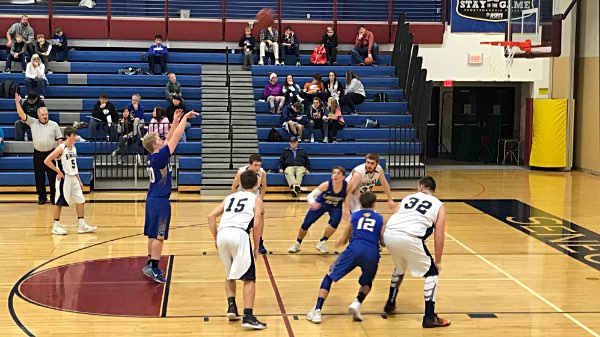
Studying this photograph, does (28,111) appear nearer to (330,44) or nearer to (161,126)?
(161,126)

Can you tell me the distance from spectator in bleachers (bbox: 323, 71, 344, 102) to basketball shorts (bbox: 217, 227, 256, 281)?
541 inches

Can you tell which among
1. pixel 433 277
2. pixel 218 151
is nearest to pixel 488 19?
pixel 218 151

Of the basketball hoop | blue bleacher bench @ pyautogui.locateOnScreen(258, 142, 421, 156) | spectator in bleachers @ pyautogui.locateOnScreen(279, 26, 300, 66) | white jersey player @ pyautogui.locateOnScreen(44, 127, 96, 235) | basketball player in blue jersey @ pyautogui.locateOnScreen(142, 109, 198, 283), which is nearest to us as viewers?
basketball player in blue jersey @ pyautogui.locateOnScreen(142, 109, 198, 283)

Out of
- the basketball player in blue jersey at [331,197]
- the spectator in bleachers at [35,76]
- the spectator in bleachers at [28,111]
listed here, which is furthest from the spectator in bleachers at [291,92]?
the basketball player in blue jersey at [331,197]

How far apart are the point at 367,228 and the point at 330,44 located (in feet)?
52.6

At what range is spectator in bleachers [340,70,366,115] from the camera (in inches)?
890

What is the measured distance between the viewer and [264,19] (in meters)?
24.8

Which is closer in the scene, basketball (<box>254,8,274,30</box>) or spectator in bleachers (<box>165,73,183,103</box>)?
spectator in bleachers (<box>165,73,183,103</box>)

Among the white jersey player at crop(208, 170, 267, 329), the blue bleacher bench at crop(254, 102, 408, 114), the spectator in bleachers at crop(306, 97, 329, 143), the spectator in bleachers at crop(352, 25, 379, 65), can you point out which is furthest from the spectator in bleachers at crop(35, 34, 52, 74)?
the white jersey player at crop(208, 170, 267, 329)

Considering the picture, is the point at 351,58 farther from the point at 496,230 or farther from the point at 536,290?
the point at 536,290

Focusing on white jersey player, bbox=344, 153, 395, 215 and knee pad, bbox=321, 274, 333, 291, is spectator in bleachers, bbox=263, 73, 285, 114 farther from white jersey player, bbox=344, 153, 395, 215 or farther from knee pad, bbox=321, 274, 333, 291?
knee pad, bbox=321, 274, 333, 291

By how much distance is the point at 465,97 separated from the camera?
28891 millimetres

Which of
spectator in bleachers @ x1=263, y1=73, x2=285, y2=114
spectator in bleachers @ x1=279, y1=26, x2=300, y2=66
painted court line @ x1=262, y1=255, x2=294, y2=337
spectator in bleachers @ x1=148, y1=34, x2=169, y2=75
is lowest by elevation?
painted court line @ x1=262, y1=255, x2=294, y2=337

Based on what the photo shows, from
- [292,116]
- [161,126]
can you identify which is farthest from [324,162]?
[161,126]
